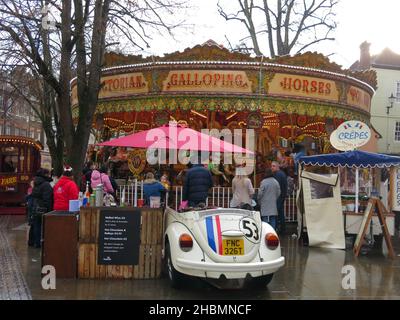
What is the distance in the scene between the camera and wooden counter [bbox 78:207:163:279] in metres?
7.16

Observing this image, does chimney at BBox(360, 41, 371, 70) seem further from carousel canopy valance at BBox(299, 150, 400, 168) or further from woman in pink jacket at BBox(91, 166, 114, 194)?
woman in pink jacket at BBox(91, 166, 114, 194)

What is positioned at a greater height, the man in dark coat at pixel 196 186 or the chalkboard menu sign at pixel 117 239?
the man in dark coat at pixel 196 186

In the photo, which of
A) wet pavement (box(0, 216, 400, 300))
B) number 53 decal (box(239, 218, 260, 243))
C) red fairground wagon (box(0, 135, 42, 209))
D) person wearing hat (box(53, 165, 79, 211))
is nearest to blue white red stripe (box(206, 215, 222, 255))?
number 53 decal (box(239, 218, 260, 243))

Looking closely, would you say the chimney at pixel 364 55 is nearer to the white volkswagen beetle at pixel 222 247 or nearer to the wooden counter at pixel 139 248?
the wooden counter at pixel 139 248

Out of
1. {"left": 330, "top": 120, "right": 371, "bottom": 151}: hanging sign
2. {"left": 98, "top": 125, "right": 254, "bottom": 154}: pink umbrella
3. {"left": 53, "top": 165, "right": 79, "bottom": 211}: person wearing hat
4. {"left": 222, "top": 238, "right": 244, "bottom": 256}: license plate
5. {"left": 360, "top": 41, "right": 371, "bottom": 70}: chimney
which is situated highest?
{"left": 360, "top": 41, "right": 371, "bottom": 70}: chimney

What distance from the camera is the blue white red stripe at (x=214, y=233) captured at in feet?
20.2

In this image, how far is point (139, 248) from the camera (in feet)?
23.8

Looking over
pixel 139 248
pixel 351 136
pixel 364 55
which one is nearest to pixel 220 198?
pixel 351 136

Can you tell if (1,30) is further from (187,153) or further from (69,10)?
(187,153)

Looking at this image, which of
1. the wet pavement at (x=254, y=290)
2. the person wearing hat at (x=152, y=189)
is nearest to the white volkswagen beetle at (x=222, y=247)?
the wet pavement at (x=254, y=290)

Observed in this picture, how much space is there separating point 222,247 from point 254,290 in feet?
3.37

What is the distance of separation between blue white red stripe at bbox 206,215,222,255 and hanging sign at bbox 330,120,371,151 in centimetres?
529

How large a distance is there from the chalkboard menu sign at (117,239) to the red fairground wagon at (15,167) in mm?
10952
